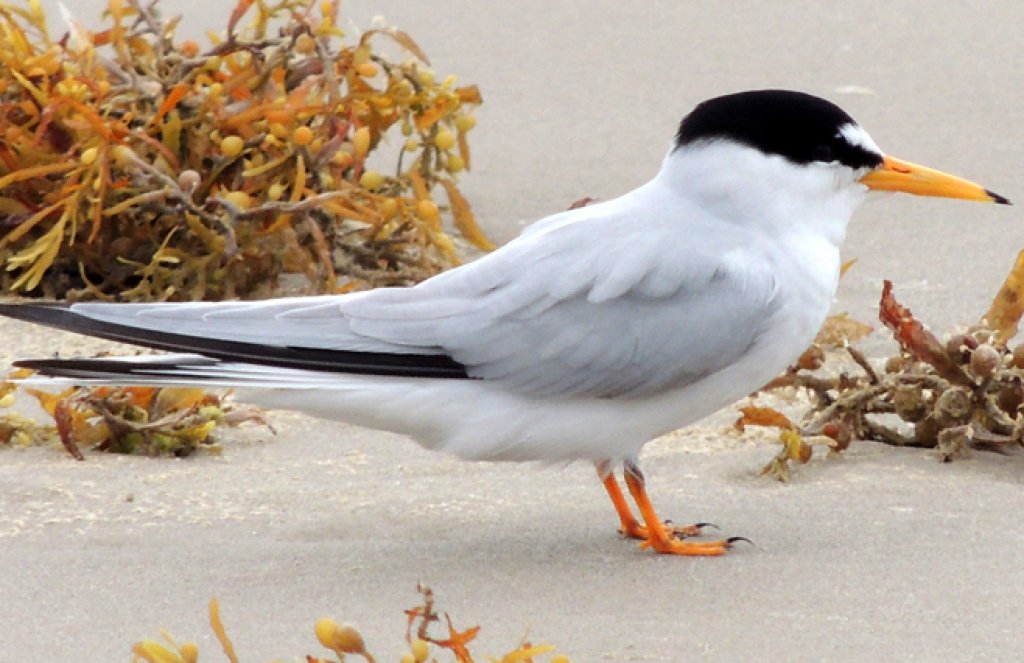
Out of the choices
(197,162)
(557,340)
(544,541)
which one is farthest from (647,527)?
(197,162)

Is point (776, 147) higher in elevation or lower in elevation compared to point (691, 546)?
higher

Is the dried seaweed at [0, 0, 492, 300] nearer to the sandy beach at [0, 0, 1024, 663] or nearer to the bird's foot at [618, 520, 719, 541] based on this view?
the sandy beach at [0, 0, 1024, 663]

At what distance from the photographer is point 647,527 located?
370 centimetres

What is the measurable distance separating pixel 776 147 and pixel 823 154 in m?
0.11

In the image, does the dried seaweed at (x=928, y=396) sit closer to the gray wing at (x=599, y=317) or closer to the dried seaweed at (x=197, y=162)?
the gray wing at (x=599, y=317)

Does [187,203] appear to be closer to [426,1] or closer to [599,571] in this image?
[599,571]

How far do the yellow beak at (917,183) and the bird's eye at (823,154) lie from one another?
122mm

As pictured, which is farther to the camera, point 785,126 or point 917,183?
point 917,183

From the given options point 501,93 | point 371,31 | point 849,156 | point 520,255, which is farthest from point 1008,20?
point 520,255

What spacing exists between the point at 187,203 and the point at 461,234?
3.83 ft

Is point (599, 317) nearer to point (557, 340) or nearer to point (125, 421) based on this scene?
point (557, 340)

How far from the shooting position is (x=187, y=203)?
16.1 feet

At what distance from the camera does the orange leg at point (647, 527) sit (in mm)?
3625

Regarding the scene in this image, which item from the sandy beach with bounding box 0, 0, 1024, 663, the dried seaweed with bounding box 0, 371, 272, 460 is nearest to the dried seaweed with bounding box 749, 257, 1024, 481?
the sandy beach with bounding box 0, 0, 1024, 663
